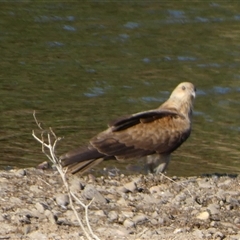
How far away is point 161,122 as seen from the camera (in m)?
9.38

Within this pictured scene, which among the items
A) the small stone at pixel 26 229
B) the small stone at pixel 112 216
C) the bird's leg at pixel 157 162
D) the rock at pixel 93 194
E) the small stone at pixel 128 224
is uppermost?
the small stone at pixel 26 229

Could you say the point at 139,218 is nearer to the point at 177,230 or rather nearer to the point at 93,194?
the point at 177,230

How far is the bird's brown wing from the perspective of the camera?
9.02 m

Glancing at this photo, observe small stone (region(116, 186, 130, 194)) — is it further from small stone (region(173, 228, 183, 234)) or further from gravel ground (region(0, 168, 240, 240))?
small stone (region(173, 228, 183, 234))

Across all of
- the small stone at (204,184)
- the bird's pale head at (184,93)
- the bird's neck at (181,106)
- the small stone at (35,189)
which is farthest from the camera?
the bird's pale head at (184,93)

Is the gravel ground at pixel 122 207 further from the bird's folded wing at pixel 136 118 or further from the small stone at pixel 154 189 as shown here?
the bird's folded wing at pixel 136 118

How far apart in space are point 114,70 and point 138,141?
579cm

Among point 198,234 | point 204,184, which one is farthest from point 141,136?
point 198,234

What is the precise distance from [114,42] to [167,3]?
3.03 metres

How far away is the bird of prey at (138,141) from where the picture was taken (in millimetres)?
8859

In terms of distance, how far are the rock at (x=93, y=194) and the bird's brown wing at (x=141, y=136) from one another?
121cm

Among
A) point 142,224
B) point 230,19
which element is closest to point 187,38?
point 230,19

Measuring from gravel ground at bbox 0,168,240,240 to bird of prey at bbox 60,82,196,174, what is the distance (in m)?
0.29

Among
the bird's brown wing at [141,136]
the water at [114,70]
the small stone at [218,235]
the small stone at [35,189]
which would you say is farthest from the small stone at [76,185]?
the water at [114,70]
